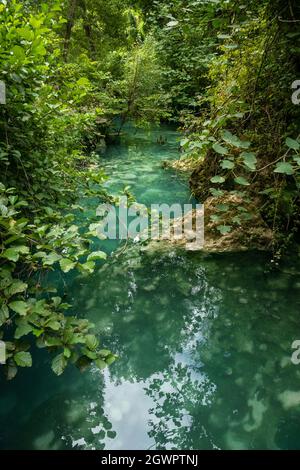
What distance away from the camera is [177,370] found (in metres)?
3.33

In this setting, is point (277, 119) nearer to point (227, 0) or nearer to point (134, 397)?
point (227, 0)

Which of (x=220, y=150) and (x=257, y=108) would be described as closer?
(x=220, y=150)

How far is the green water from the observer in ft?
8.80

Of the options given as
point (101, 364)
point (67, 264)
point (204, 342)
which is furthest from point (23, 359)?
point (204, 342)

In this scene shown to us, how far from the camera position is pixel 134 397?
3.05 meters

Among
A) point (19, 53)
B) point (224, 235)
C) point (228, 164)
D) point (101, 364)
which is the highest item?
point (19, 53)

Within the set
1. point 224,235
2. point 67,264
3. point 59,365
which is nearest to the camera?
point 59,365

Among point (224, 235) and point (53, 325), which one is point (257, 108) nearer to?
point (224, 235)

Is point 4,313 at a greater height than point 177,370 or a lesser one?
greater

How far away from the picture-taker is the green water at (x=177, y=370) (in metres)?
2.68

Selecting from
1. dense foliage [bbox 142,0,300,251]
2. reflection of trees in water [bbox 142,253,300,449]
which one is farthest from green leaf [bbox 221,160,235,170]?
reflection of trees in water [bbox 142,253,300,449]

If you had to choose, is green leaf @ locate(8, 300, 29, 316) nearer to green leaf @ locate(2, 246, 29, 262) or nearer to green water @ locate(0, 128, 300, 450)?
green leaf @ locate(2, 246, 29, 262)
